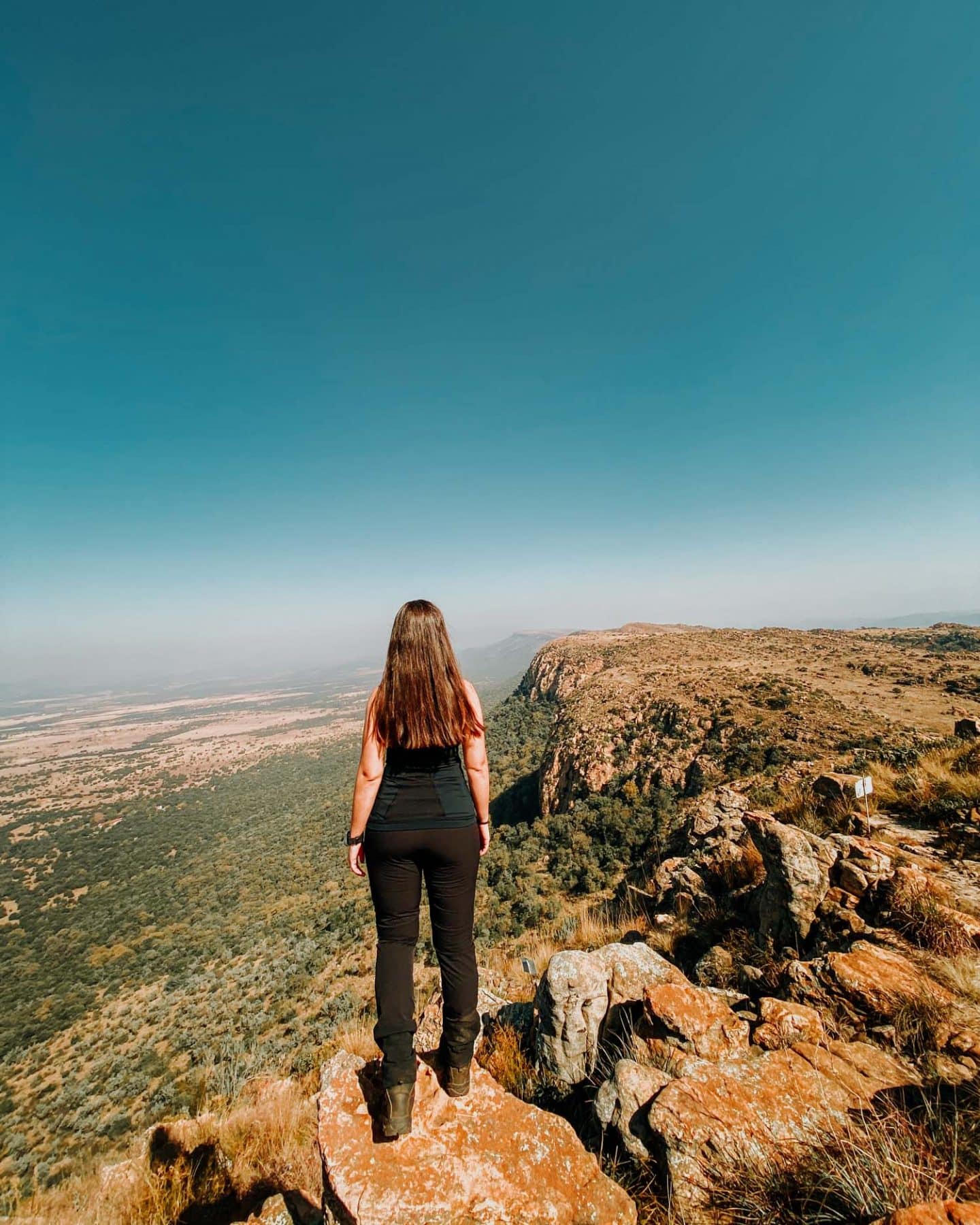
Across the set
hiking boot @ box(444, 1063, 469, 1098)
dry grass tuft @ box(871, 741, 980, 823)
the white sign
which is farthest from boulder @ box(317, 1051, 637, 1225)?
dry grass tuft @ box(871, 741, 980, 823)

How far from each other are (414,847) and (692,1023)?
236cm

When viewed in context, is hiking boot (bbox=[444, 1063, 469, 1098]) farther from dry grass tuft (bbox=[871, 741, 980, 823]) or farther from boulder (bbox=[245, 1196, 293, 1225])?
dry grass tuft (bbox=[871, 741, 980, 823])

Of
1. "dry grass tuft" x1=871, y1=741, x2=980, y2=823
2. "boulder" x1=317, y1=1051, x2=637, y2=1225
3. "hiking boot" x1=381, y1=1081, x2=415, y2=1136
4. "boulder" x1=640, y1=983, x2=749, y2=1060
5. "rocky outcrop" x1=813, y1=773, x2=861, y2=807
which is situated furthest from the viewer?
"rocky outcrop" x1=813, y1=773, x2=861, y2=807

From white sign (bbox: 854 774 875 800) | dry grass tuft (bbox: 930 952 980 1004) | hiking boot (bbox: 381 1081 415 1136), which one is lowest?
dry grass tuft (bbox: 930 952 980 1004)

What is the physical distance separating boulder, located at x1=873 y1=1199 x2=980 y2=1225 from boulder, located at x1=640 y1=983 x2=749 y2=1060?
1.50 m

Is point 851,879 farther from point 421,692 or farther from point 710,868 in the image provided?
point 421,692

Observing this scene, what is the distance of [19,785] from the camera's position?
88812mm

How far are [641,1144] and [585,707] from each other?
30547 millimetres

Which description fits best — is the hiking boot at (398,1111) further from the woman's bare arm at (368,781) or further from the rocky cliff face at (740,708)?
the rocky cliff face at (740,708)

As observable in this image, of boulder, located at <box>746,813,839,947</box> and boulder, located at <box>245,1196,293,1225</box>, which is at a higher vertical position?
boulder, located at <box>746,813,839,947</box>

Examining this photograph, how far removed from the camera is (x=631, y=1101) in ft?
8.05

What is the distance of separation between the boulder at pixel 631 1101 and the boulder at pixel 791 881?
2352mm

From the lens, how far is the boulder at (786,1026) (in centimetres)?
273

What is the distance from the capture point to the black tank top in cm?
237
